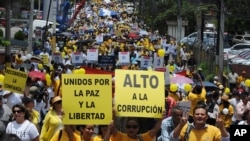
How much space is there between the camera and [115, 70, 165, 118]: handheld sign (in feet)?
29.0

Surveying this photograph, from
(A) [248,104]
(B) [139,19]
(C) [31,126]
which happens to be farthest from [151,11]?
(C) [31,126]

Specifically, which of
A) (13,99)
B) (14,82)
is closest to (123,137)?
(14,82)

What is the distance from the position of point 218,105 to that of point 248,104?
1.12 m

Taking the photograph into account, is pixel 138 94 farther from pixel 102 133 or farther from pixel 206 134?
pixel 206 134

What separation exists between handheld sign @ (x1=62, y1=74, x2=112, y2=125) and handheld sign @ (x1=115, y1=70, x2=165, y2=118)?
142 mm

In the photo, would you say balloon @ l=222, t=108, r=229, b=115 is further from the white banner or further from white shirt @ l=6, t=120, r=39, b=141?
the white banner

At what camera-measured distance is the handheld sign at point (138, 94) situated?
8828 millimetres

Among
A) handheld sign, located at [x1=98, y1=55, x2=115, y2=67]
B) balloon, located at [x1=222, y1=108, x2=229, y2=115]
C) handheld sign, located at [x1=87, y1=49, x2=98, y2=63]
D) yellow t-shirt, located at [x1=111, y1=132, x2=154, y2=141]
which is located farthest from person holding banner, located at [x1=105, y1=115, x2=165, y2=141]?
handheld sign, located at [x1=87, y1=49, x2=98, y2=63]

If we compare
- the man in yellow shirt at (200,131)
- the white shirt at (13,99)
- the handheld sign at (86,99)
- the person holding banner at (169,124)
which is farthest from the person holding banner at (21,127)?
the white shirt at (13,99)

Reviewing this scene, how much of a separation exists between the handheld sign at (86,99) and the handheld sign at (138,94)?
0.46ft

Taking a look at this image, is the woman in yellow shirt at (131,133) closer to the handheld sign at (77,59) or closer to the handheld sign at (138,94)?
the handheld sign at (138,94)

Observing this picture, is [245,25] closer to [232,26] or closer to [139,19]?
[232,26]

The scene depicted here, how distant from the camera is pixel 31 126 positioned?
9.55 meters

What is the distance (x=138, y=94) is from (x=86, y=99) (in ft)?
1.79
